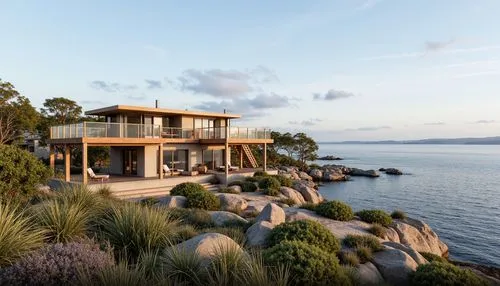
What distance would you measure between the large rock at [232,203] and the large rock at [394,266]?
282 inches

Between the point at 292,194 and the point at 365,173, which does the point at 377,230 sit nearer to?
the point at 292,194

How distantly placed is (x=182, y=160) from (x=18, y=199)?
17.0 m

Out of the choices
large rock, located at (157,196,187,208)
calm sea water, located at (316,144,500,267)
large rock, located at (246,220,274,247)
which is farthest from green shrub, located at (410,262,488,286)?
calm sea water, located at (316,144,500,267)

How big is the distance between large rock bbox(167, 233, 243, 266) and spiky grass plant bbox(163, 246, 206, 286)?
0.85 ft

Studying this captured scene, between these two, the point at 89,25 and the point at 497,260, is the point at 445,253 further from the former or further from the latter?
the point at 89,25

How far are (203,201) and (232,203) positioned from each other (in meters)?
1.56

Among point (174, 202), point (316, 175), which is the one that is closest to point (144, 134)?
point (174, 202)

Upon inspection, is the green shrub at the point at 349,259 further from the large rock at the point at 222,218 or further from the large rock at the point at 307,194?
the large rock at the point at 307,194

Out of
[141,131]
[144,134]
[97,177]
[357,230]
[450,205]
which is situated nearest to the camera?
[357,230]

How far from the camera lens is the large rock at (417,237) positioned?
13648 mm

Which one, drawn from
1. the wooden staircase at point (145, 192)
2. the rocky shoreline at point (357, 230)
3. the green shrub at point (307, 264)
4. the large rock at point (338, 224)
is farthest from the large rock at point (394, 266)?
the wooden staircase at point (145, 192)

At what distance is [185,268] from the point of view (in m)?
5.19

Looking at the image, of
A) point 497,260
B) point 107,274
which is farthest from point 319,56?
point 107,274

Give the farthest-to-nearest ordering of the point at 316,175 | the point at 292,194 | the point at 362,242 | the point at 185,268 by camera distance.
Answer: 1. the point at 316,175
2. the point at 292,194
3. the point at 362,242
4. the point at 185,268
